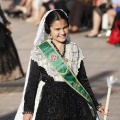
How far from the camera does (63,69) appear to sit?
413 centimetres

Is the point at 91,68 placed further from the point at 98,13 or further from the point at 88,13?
the point at 88,13

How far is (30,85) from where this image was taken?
4.08 metres

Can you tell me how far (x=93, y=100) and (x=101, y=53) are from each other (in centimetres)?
610

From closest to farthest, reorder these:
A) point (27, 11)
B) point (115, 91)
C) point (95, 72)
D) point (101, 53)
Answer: point (115, 91) → point (95, 72) → point (101, 53) → point (27, 11)

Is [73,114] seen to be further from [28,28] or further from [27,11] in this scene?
[27,11]

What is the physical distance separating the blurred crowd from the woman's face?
24.2 feet

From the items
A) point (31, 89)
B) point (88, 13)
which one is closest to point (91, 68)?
point (88, 13)

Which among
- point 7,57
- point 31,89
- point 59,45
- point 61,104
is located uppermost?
point 59,45

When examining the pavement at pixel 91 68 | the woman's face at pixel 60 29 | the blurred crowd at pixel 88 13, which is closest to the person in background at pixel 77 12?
the blurred crowd at pixel 88 13

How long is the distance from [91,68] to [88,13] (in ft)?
14.6

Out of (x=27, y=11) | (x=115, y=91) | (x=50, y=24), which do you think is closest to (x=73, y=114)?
(x=50, y=24)

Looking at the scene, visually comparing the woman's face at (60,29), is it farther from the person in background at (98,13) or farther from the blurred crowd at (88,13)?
the person in background at (98,13)

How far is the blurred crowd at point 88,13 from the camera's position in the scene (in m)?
12.0

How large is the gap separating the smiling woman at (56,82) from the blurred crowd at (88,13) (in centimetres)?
728
